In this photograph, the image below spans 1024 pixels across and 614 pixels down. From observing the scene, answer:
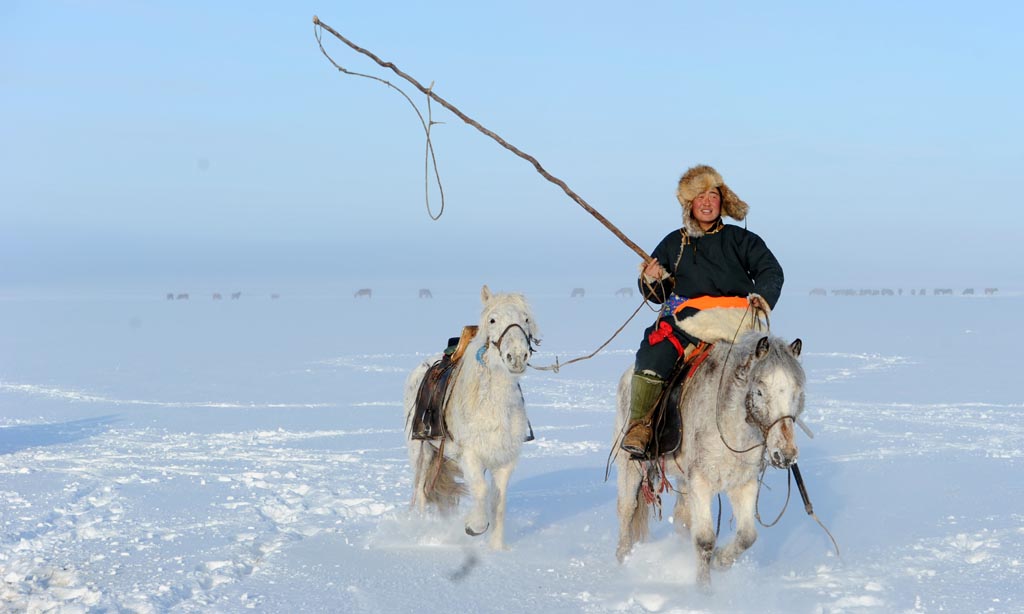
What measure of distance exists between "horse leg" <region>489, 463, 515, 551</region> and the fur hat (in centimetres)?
232

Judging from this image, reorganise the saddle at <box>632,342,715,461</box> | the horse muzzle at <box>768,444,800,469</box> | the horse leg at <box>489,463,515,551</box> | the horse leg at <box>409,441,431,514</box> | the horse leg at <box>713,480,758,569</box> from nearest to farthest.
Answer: the horse muzzle at <box>768,444,800,469</box>, the horse leg at <box>713,480,758,569</box>, the saddle at <box>632,342,715,461</box>, the horse leg at <box>489,463,515,551</box>, the horse leg at <box>409,441,431,514</box>

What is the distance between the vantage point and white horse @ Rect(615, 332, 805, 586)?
4707 millimetres

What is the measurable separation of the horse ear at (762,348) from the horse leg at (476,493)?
2.60m

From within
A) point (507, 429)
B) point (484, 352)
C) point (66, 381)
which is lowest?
point (66, 381)

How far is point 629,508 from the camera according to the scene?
253 inches

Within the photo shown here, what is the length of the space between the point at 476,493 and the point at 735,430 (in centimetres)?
225

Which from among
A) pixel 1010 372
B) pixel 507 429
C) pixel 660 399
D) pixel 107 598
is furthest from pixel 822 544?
pixel 1010 372

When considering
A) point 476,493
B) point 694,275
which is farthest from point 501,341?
point 694,275

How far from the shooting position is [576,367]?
20.8 metres

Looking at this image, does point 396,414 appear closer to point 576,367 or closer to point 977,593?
point 576,367

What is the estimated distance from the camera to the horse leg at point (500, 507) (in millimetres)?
6797

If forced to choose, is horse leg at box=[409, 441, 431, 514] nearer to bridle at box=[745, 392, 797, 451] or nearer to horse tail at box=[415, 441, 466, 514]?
horse tail at box=[415, 441, 466, 514]

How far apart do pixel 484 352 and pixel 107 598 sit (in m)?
2.97

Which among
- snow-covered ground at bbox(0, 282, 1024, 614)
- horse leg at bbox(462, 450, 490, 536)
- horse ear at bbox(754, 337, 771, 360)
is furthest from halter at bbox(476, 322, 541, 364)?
horse ear at bbox(754, 337, 771, 360)
